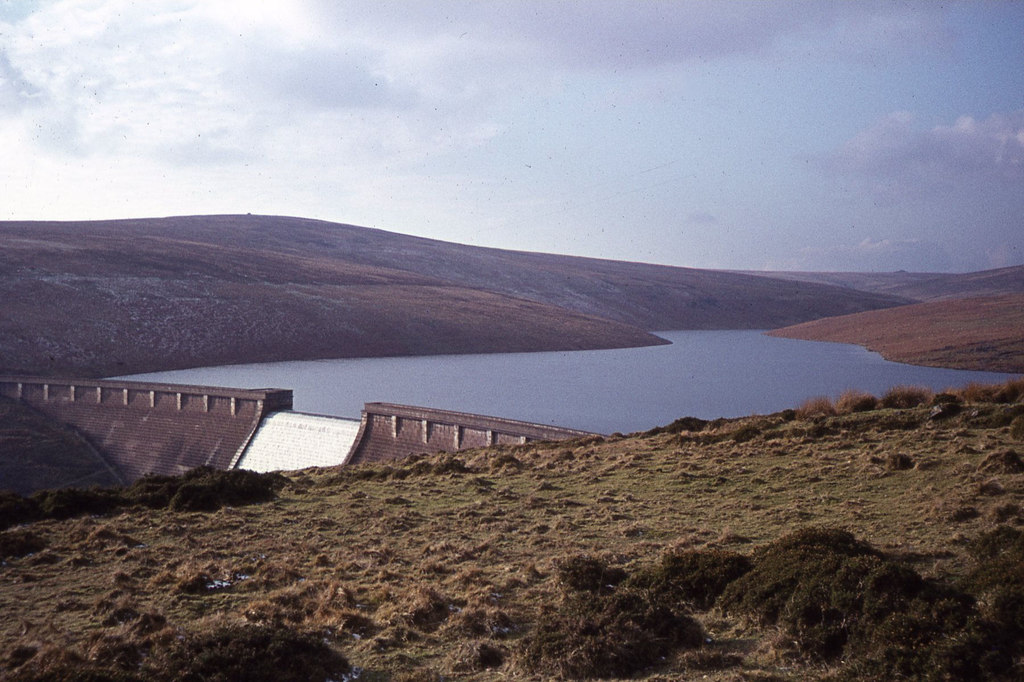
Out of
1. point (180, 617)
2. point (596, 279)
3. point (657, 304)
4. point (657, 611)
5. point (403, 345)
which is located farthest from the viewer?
point (596, 279)

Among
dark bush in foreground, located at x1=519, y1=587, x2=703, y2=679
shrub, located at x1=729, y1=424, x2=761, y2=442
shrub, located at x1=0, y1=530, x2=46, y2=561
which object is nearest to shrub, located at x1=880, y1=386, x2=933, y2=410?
shrub, located at x1=729, y1=424, x2=761, y2=442

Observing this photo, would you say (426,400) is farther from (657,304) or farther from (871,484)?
(657,304)

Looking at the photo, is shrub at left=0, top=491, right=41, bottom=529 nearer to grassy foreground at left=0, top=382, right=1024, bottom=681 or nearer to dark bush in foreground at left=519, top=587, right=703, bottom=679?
grassy foreground at left=0, top=382, right=1024, bottom=681

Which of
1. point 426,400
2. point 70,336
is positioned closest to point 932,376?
point 426,400

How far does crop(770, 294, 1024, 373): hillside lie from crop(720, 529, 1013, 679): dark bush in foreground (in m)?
47.0

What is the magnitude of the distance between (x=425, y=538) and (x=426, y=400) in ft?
137

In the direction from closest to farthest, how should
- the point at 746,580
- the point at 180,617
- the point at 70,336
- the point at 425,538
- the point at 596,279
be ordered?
the point at 746,580
the point at 180,617
the point at 425,538
the point at 70,336
the point at 596,279

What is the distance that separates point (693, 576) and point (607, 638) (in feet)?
6.50

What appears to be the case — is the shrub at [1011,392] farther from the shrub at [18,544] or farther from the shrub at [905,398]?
the shrub at [18,544]

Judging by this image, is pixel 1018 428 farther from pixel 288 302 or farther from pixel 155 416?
pixel 288 302

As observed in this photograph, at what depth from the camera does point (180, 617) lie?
30.9 feet

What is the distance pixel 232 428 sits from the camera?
3881cm

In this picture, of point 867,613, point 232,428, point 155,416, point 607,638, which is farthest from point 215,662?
point 155,416

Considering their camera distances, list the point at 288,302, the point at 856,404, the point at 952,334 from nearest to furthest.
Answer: the point at 856,404 < the point at 952,334 < the point at 288,302
